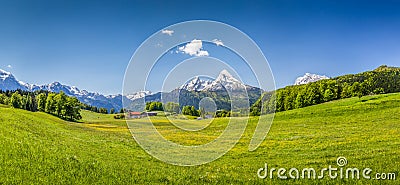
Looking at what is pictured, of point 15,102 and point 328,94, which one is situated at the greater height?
point 328,94

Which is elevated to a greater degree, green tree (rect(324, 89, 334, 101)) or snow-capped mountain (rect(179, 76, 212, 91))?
green tree (rect(324, 89, 334, 101))


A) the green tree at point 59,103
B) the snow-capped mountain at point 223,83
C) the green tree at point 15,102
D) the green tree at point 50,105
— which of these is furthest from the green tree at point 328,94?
the green tree at point 15,102

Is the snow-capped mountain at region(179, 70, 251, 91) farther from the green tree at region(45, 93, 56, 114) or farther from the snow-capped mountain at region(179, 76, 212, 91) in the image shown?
the green tree at region(45, 93, 56, 114)

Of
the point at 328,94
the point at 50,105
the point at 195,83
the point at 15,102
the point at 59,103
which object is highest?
the point at 328,94

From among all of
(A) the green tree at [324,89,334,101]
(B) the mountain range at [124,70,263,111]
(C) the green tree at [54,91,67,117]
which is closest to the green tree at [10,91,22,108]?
(C) the green tree at [54,91,67,117]

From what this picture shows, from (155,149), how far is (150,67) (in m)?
14.7

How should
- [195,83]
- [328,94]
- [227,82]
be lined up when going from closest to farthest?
1. [227,82]
2. [195,83]
3. [328,94]

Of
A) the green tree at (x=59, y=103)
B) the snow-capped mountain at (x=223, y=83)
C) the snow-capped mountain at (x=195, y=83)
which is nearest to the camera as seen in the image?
the snow-capped mountain at (x=223, y=83)

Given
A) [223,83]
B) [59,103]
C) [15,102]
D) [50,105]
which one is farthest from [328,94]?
[15,102]

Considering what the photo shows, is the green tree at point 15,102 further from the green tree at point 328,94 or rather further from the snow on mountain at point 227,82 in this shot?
the snow on mountain at point 227,82

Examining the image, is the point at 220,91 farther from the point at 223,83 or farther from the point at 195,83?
the point at 195,83

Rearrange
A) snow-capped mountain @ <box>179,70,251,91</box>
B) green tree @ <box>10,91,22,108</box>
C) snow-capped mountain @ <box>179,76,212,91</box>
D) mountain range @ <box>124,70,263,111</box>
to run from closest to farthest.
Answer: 1. mountain range @ <box>124,70,263,111</box>
2. snow-capped mountain @ <box>179,70,251,91</box>
3. snow-capped mountain @ <box>179,76,212,91</box>
4. green tree @ <box>10,91,22,108</box>

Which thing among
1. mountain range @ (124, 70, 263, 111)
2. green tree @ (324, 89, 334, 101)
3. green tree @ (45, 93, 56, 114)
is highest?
green tree @ (324, 89, 334, 101)

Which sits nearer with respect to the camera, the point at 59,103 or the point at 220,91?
the point at 220,91
